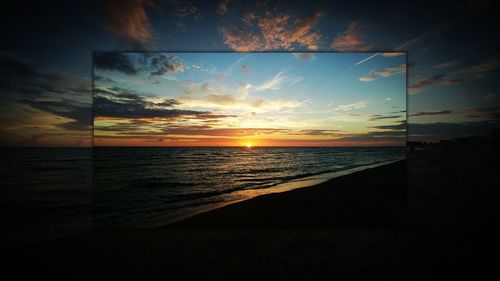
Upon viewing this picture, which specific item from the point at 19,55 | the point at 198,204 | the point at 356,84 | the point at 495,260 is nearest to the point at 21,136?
the point at 19,55

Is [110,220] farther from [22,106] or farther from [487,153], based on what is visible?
[487,153]

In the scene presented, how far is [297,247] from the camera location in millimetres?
3461

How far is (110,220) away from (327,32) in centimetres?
637

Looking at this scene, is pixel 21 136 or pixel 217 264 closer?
pixel 217 264

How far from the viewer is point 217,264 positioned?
305 centimetres

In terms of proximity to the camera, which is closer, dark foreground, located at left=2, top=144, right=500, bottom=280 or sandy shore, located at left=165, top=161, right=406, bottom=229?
dark foreground, located at left=2, top=144, right=500, bottom=280

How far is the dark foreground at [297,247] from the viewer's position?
2.91 meters

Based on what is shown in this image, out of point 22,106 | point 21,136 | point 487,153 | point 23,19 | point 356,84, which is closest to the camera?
point 23,19

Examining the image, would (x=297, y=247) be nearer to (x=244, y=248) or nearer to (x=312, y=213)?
(x=244, y=248)

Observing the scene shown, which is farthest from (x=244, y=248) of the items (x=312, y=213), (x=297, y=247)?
(x=312, y=213)

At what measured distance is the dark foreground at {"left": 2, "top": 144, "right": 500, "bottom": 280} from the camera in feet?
9.54

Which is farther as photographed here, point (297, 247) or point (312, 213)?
point (312, 213)

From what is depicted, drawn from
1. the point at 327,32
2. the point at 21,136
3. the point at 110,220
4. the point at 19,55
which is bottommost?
the point at 110,220

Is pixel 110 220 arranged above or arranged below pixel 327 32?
below
